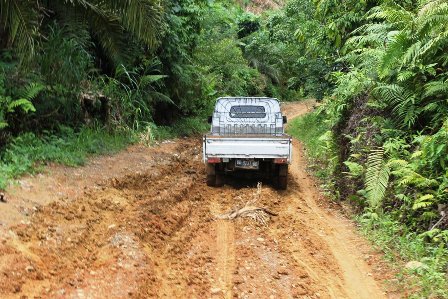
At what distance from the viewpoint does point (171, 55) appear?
51.9 ft

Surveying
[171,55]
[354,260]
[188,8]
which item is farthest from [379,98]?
[188,8]

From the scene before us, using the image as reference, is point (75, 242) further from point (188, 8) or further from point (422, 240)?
point (188, 8)

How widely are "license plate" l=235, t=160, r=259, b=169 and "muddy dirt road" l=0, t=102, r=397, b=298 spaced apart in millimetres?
477

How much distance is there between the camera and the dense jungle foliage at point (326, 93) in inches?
250

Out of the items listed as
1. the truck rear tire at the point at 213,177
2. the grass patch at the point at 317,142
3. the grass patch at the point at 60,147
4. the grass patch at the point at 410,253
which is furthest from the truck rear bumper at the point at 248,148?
the grass patch at the point at 60,147

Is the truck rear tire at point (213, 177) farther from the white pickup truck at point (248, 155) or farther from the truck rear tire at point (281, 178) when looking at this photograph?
the truck rear tire at point (281, 178)

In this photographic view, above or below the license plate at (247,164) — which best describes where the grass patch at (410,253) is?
below

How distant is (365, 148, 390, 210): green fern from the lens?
666 cm

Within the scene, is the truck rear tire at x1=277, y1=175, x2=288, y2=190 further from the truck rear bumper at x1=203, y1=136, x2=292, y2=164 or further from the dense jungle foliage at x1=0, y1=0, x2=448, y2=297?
the dense jungle foliage at x1=0, y1=0, x2=448, y2=297

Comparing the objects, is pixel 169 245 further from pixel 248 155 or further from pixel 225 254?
pixel 248 155

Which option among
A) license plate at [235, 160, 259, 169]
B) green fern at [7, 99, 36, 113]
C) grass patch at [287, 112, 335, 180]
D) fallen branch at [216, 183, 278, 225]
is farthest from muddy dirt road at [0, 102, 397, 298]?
grass patch at [287, 112, 335, 180]

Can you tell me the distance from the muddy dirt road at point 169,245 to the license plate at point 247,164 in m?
0.48

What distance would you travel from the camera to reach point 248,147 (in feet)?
29.5

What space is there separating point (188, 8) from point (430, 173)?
493 inches
